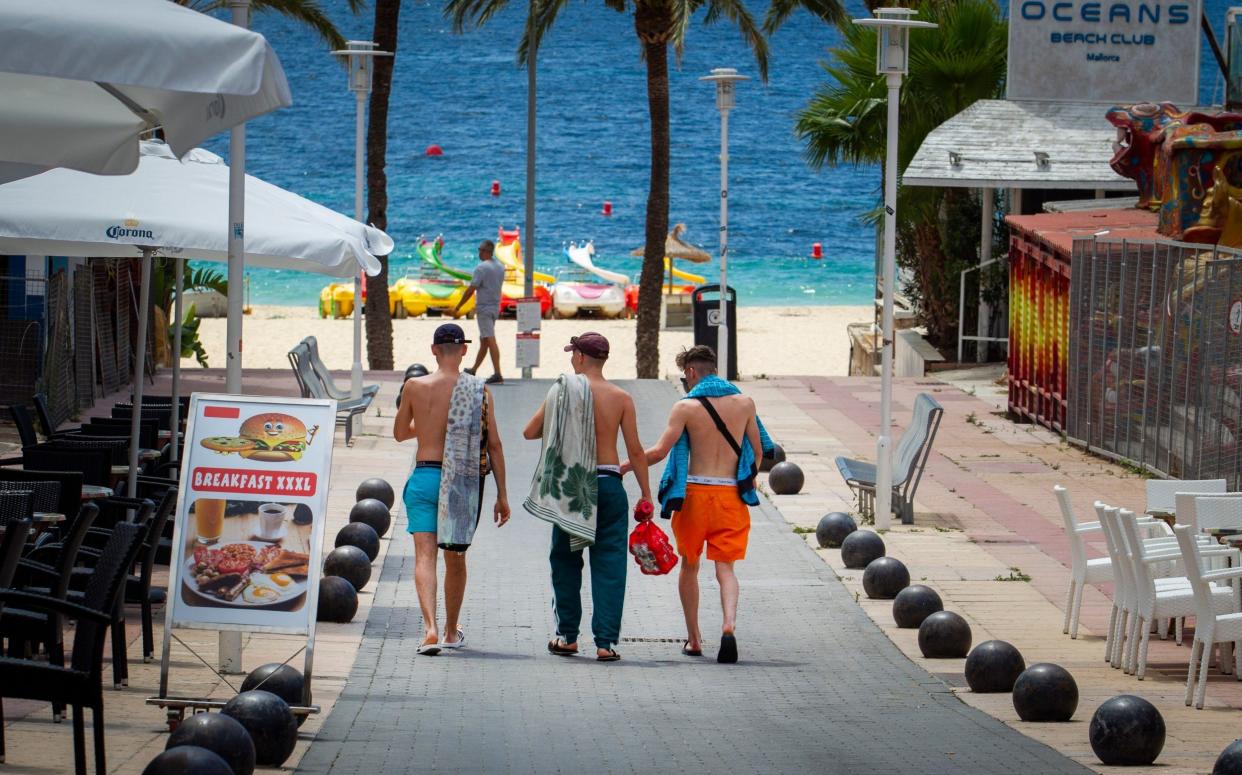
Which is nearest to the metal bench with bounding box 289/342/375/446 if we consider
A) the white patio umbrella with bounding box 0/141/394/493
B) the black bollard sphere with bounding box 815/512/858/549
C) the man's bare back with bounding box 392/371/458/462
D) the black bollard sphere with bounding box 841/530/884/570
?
the white patio umbrella with bounding box 0/141/394/493

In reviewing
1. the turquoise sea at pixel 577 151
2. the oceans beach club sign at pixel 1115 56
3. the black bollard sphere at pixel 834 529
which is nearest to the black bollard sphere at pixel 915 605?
the black bollard sphere at pixel 834 529

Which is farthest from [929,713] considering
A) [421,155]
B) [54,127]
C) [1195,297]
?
[421,155]

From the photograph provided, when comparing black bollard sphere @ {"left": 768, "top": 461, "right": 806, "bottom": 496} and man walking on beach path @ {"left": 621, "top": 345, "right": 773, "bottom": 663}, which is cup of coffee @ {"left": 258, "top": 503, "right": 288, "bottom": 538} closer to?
man walking on beach path @ {"left": 621, "top": 345, "right": 773, "bottom": 663}

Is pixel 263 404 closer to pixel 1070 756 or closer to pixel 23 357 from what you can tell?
pixel 1070 756

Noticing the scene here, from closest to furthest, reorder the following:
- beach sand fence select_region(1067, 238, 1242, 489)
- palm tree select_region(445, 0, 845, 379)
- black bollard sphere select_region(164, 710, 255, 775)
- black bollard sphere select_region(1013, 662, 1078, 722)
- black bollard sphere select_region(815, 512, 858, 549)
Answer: black bollard sphere select_region(164, 710, 255, 775) → black bollard sphere select_region(1013, 662, 1078, 722) → black bollard sphere select_region(815, 512, 858, 549) → beach sand fence select_region(1067, 238, 1242, 489) → palm tree select_region(445, 0, 845, 379)

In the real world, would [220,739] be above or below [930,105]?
below

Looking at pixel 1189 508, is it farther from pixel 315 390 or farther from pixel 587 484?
pixel 315 390

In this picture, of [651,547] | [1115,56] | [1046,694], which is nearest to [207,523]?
[651,547]

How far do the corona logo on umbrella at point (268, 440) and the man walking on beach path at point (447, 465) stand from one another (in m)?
1.96

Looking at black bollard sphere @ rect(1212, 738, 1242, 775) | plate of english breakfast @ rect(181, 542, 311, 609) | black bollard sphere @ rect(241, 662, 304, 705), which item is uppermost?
plate of english breakfast @ rect(181, 542, 311, 609)

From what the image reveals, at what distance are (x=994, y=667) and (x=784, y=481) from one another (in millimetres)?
7345

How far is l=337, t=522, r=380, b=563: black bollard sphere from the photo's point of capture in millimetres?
12289

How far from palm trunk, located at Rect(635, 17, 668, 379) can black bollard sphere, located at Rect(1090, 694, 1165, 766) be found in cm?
2328

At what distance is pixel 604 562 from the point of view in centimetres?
988
